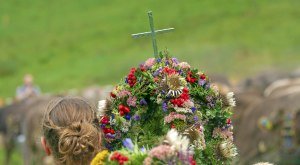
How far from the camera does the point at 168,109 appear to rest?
5211 millimetres

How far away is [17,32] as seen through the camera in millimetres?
55281

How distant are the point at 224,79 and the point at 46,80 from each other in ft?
59.0

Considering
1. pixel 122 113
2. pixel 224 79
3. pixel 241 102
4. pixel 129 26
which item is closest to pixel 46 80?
pixel 129 26

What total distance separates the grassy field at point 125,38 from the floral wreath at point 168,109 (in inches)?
1289

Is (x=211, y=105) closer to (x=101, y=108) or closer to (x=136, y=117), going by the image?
(x=136, y=117)

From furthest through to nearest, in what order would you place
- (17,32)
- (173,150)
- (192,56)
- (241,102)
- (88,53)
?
(17,32)
(88,53)
(192,56)
(241,102)
(173,150)

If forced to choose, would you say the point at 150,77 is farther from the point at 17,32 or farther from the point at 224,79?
the point at 17,32

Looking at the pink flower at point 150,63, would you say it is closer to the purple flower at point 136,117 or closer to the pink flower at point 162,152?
the purple flower at point 136,117

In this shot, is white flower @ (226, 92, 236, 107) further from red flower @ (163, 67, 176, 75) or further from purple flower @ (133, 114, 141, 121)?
purple flower @ (133, 114, 141, 121)

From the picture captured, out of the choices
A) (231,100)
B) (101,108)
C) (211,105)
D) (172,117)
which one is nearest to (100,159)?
(172,117)

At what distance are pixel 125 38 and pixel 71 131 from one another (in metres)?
47.1

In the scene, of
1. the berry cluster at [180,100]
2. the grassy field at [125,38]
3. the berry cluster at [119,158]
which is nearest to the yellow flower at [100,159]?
the berry cluster at [119,158]

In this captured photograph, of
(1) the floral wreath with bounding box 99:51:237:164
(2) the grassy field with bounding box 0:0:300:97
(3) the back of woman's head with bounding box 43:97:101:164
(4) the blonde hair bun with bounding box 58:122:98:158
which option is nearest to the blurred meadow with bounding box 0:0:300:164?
(2) the grassy field with bounding box 0:0:300:97

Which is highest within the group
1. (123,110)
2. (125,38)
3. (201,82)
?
(125,38)
